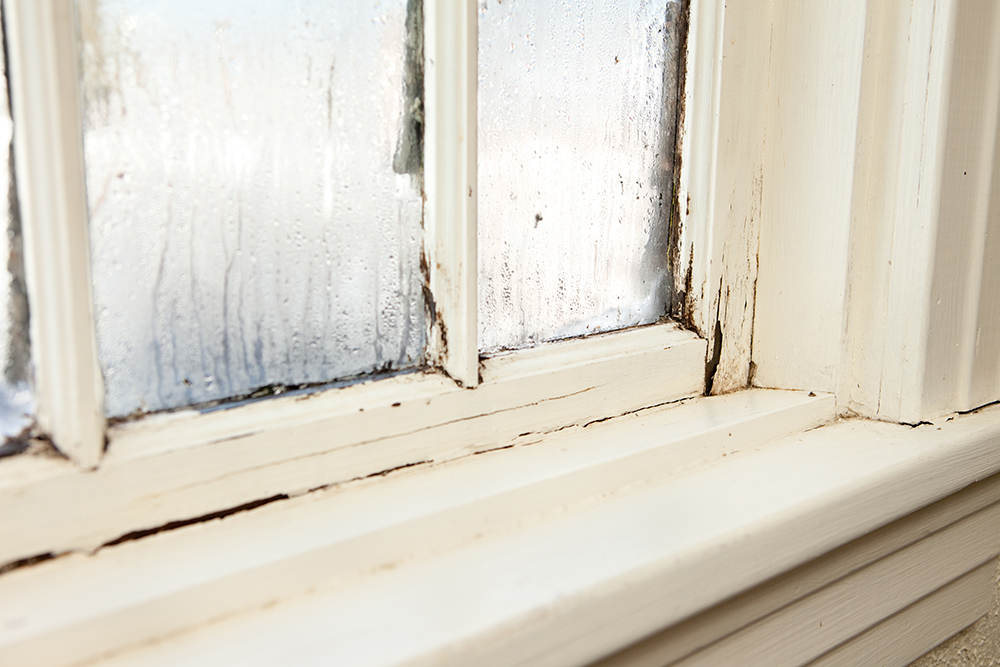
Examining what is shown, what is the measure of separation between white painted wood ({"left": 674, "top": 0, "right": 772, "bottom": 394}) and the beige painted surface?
0.39 m

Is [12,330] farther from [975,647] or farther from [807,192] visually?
[975,647]

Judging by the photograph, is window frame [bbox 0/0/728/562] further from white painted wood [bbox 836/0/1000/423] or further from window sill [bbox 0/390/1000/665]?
white painted wood [bbox 836/0/1000/423]

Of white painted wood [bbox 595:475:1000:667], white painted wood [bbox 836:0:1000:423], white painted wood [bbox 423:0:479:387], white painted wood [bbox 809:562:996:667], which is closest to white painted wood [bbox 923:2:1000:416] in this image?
white painted wood [bbox 836:0:1000:423]

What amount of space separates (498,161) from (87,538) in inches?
17.0

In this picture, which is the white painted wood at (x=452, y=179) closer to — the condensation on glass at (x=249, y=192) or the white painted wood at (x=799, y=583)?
the condensation on glass at (x=249, y=192)

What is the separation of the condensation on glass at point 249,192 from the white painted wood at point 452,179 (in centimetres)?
2

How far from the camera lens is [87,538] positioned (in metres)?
0.46

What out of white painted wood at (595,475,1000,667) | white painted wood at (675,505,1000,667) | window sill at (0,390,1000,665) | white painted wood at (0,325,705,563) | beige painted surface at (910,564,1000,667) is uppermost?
white painted wood at (0,325,705,563)

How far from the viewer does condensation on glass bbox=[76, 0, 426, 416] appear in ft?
1.60

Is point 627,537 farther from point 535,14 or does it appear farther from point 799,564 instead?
point 535,14

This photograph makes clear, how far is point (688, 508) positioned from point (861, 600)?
269 millimetres

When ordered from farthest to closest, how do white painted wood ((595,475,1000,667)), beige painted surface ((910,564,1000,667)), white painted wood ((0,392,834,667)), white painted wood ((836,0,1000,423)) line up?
beige painted surface ((910,564,1000,667)) → white painted wood ((836,0,1000,423)) → white painted wood ((595,475,1000,667)) → white painted wood ((0,392,834,667))

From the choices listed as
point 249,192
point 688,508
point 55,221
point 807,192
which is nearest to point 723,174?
point 807,192

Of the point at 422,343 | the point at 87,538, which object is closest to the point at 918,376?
the point at 422,343
